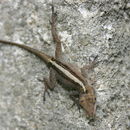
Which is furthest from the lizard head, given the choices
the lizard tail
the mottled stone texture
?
the lizard tail

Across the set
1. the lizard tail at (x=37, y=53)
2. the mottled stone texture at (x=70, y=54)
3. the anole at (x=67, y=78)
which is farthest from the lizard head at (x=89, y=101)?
the lizard tail at (x=37, y=53)

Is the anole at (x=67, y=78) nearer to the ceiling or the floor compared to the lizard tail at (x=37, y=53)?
nearer to the floor

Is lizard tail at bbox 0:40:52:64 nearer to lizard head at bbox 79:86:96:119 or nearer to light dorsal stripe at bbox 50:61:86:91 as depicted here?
light dorsal stripe at bbox 50:61:86:91

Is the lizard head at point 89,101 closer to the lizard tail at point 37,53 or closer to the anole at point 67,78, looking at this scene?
the anole at point 67,78

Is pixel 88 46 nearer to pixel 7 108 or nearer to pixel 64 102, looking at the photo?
pixel 64 102

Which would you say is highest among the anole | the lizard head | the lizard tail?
the lizard tail

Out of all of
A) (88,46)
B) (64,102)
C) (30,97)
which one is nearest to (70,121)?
(64,102)
